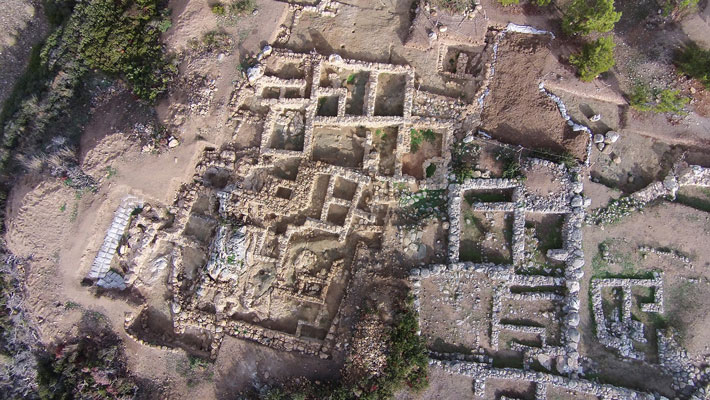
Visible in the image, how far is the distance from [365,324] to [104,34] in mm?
13239

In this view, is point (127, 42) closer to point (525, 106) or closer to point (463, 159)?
point (463, 159)

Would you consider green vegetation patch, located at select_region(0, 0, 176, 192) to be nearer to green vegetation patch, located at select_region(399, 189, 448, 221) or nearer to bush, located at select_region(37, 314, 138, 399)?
bush, located at select_region(37, 314, 138, 399)

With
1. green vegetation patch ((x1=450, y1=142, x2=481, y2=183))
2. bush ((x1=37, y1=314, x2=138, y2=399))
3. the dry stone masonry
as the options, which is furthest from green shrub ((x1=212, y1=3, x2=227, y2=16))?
bush ((x1=37, y1=314, x2=138, y2=399))

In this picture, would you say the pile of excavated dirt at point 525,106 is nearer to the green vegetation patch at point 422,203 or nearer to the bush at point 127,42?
the green vegetation patch at point 422,203

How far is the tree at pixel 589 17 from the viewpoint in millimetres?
12539

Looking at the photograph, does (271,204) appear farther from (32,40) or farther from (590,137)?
(32,40)

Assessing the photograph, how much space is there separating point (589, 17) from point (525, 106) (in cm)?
A: 312

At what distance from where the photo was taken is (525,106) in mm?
13586

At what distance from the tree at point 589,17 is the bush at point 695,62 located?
2.65 meters

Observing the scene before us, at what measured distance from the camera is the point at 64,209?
13109 millimetres

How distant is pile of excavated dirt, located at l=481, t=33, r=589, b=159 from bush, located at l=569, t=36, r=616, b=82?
99 cm

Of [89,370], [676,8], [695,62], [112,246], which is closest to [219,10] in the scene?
[112,246]

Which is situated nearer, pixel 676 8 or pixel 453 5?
pixel 676 8

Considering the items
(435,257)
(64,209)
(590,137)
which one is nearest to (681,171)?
(590,137)
